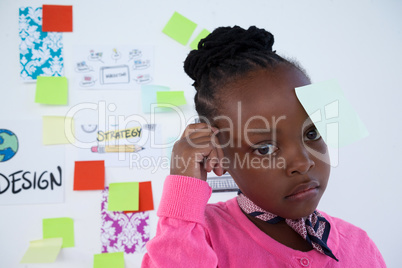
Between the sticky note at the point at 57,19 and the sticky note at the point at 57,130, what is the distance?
302mm

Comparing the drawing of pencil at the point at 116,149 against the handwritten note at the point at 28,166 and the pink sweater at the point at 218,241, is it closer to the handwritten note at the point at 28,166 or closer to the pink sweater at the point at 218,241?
the handwritten note at the point at 28,166

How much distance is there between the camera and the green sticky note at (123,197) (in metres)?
1.09

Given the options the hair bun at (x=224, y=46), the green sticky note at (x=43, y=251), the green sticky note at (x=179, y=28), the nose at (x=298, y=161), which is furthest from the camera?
the green sticky note at (x=179, y=28)

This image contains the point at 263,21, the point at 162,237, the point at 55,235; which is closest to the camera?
the point at 162,237

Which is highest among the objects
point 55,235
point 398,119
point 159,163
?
point 398,119

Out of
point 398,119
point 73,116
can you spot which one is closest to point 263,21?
point 398,119

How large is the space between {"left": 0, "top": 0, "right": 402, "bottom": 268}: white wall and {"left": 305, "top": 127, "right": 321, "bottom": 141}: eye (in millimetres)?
608

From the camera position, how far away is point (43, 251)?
3.44 feet

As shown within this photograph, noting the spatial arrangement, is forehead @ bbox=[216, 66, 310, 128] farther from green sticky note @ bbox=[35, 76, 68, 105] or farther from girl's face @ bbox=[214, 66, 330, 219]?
green sticky note @ bbox=[35, 76, 68, 105]

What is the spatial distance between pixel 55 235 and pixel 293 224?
2.59ft

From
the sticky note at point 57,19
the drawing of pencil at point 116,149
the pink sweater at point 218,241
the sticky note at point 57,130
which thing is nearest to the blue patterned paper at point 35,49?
the sticky note at point 57,19

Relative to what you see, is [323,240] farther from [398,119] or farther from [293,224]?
[398,119]

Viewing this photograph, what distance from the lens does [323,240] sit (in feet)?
2.08

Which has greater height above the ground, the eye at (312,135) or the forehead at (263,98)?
the forehead at (263,98)
